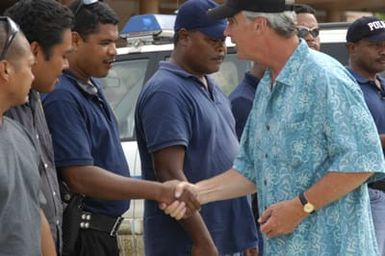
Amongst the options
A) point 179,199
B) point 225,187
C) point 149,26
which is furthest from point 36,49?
point 149,26

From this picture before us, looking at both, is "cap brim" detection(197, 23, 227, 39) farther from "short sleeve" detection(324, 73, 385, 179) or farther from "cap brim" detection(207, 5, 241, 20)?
"short sleeve" detection(324, 73, 385, 179)

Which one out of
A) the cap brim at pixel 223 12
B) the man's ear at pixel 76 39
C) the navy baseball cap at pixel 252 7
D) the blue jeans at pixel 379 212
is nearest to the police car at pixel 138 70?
the blue jeans at pixel 379 212

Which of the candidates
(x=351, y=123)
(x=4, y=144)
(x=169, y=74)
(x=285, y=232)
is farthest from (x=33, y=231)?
(x=169, y=74)

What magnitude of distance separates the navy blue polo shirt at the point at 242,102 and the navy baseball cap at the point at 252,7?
150 cm

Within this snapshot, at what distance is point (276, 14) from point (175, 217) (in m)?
1.07

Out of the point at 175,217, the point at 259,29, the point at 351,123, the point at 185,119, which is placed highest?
the point at 259,29

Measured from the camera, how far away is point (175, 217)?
4363 mm

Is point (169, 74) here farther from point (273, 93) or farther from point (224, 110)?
point (273, 93)

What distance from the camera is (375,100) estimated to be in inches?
232

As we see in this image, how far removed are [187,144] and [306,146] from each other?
3.04ft

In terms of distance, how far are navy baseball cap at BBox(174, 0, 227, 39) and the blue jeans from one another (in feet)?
5.32

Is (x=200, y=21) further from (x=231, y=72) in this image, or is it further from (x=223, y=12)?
(x=231, y=72)

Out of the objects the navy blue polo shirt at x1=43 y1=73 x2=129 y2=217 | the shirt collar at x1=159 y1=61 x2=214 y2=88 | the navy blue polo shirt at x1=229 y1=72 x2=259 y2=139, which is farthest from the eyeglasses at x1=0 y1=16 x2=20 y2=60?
the navy blue polo shirt at x1=229 y1=72 x2=259 y2=139

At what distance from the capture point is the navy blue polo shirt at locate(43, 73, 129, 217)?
4.11 metres
